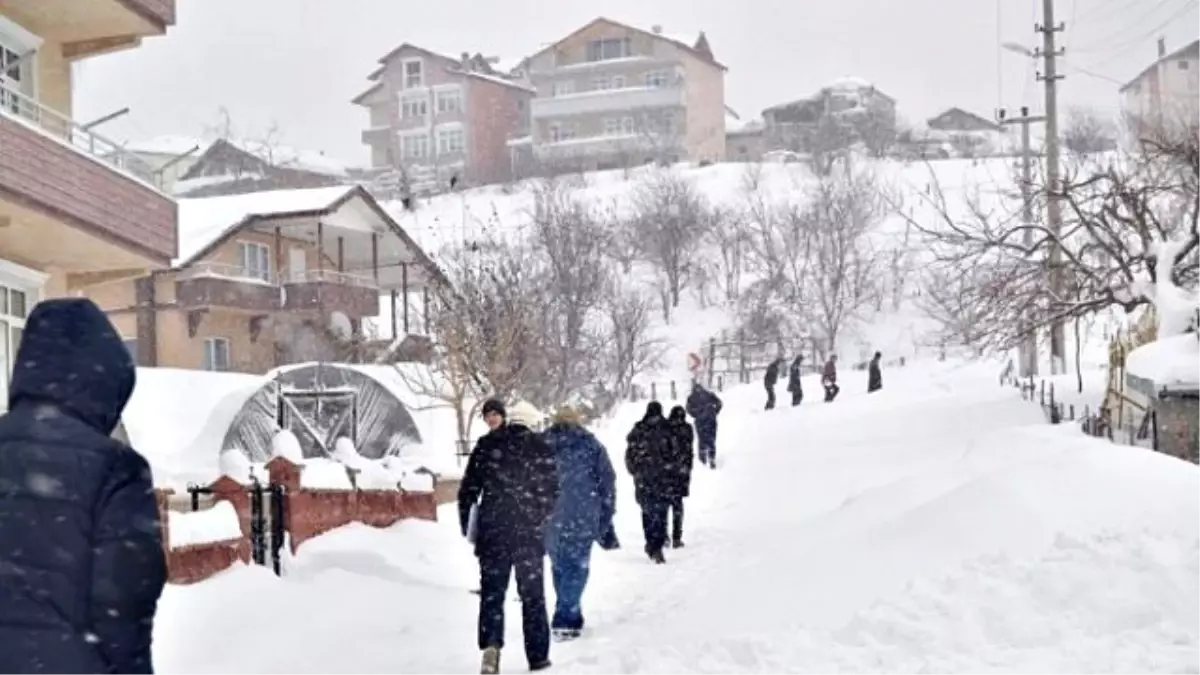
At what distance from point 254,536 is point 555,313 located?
103ft

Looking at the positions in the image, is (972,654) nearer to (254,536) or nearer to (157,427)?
(254,536)

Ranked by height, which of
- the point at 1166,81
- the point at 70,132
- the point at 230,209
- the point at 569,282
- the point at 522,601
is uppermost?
the point at 1166,81

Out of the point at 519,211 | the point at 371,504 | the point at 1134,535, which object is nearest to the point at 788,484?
the point at 371,504

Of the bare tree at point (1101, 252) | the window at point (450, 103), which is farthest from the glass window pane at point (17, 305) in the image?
the window at point (450, 103)

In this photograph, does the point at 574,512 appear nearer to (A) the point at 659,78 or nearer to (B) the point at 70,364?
(B) the point at 70,364

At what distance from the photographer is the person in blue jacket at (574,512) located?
9.92 m

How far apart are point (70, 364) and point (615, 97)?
96363 millimetres

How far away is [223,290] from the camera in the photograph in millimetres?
39531

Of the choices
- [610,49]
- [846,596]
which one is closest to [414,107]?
[610,49]

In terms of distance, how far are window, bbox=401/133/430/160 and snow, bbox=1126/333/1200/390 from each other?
3352 inches

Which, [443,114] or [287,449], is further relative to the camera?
[443,114]

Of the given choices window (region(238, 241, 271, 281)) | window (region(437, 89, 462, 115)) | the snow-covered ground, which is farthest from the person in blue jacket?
window (region(437, 89, 462, 115))

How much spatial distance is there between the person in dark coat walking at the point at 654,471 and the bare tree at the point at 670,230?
60.8 meters

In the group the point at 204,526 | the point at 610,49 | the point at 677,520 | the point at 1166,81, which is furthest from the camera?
the point at 610,49
